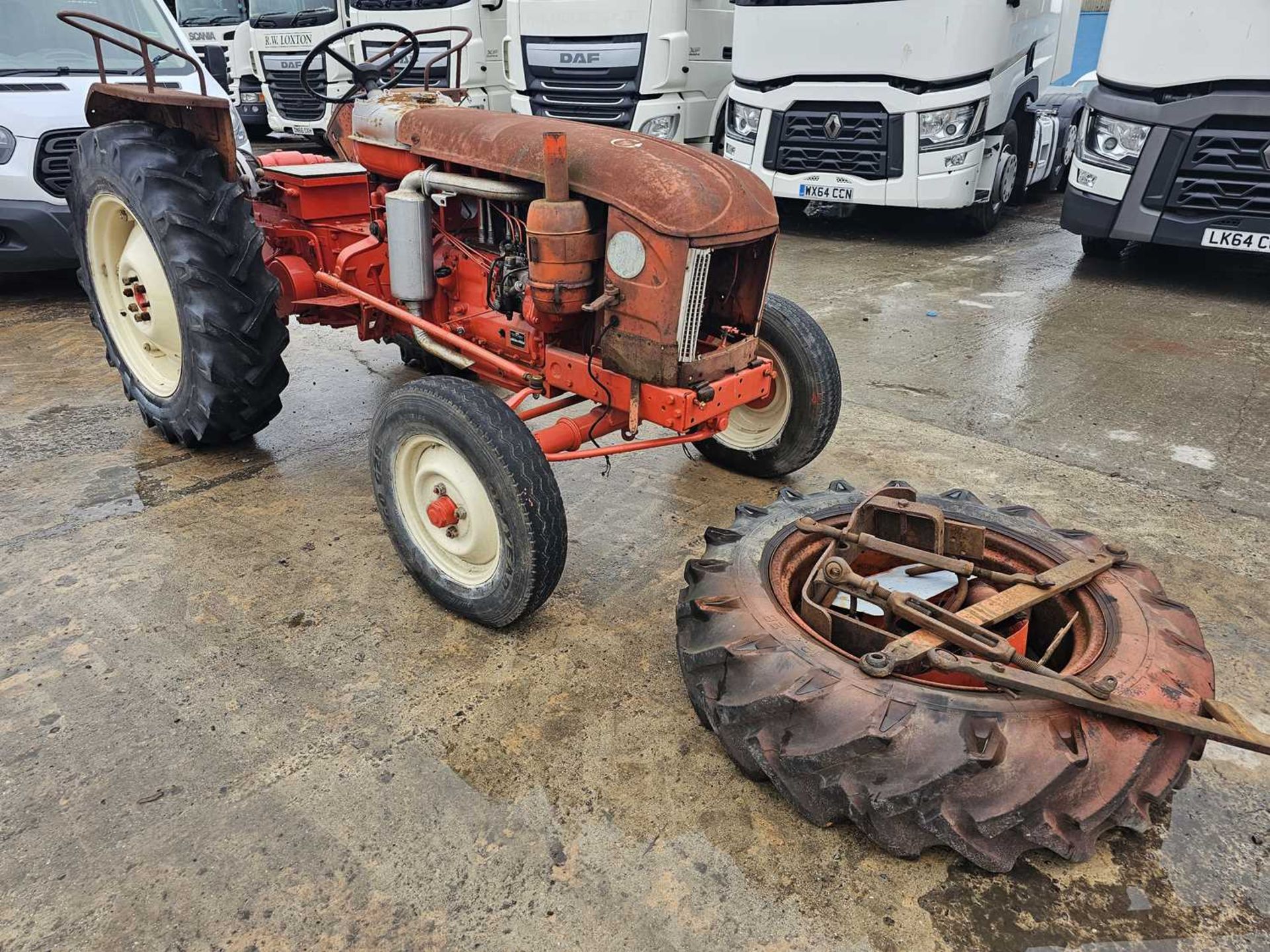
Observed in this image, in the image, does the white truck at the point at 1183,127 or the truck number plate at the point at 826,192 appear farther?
the truck number plate at the point at 826,192

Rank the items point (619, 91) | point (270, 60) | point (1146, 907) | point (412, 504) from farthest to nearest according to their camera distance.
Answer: point (270, 60) → point (619, 91) → point (412, 504) → point (1146, 907)

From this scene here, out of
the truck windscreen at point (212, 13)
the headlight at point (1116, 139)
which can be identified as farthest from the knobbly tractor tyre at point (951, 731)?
the truck windscreen at point (212, 13)

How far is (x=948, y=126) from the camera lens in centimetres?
665

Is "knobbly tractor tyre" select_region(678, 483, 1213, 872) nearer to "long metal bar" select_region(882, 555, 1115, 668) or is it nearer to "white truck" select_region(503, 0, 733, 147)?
"long metal bar" select_region(882, 555, 1115, 668)

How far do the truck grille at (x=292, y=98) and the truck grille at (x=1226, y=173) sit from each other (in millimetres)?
9498

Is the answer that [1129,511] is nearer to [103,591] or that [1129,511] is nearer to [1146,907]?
[1146,907]

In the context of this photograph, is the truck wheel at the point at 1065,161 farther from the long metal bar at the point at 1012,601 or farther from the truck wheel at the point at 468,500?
the truck wheel at the point at 468,500

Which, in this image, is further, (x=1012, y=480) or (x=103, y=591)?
(x=1012, y=480)

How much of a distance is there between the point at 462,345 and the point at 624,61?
5978 millimetres

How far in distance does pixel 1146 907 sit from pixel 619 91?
7.63m

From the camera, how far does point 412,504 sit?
2.69m

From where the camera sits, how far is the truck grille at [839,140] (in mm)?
6773

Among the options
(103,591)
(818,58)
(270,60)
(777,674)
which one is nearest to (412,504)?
(103,591)

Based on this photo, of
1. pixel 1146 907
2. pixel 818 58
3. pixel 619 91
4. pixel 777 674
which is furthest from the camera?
pixel 619 91
